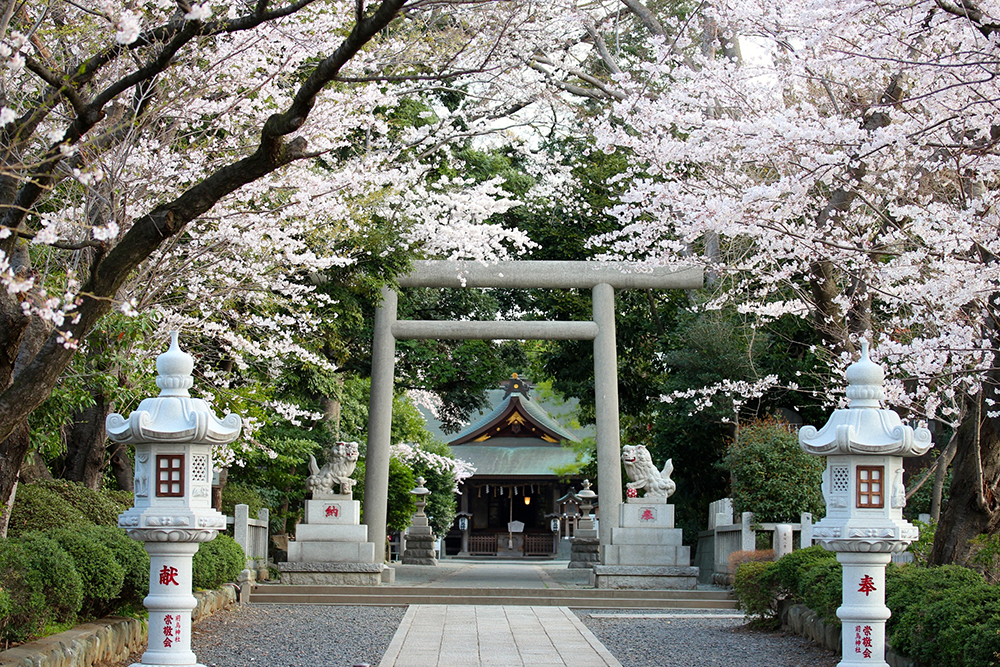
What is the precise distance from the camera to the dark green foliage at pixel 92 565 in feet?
21.2

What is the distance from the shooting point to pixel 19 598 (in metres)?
5.58

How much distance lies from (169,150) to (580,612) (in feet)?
24.0

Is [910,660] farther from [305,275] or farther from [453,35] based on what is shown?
[305,275]

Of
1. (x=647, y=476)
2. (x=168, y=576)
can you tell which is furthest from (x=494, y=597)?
(x=168, y=576)

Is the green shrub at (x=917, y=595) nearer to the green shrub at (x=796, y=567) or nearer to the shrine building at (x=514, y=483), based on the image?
the green shrub at (x=796, y=567)

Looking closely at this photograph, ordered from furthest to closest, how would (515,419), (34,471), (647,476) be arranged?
(515,419) < (647,476) < (34,471)

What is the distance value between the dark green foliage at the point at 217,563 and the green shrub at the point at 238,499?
226 cm

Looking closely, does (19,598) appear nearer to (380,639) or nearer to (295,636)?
(295,636)

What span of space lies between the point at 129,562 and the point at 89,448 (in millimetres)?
3279

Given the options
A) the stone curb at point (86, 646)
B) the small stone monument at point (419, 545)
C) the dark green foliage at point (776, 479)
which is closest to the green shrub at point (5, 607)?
the stone curb at point (86, 646)

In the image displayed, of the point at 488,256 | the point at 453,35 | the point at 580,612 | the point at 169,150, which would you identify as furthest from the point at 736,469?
the point at 169,150

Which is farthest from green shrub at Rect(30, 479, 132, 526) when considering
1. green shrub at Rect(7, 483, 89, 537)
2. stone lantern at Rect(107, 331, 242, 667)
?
stone lantern at Rect(107, 331, 242, 667)

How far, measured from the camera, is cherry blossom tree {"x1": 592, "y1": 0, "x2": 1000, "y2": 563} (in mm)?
6621

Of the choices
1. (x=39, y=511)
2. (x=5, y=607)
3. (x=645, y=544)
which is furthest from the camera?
(x=645, y=544)
